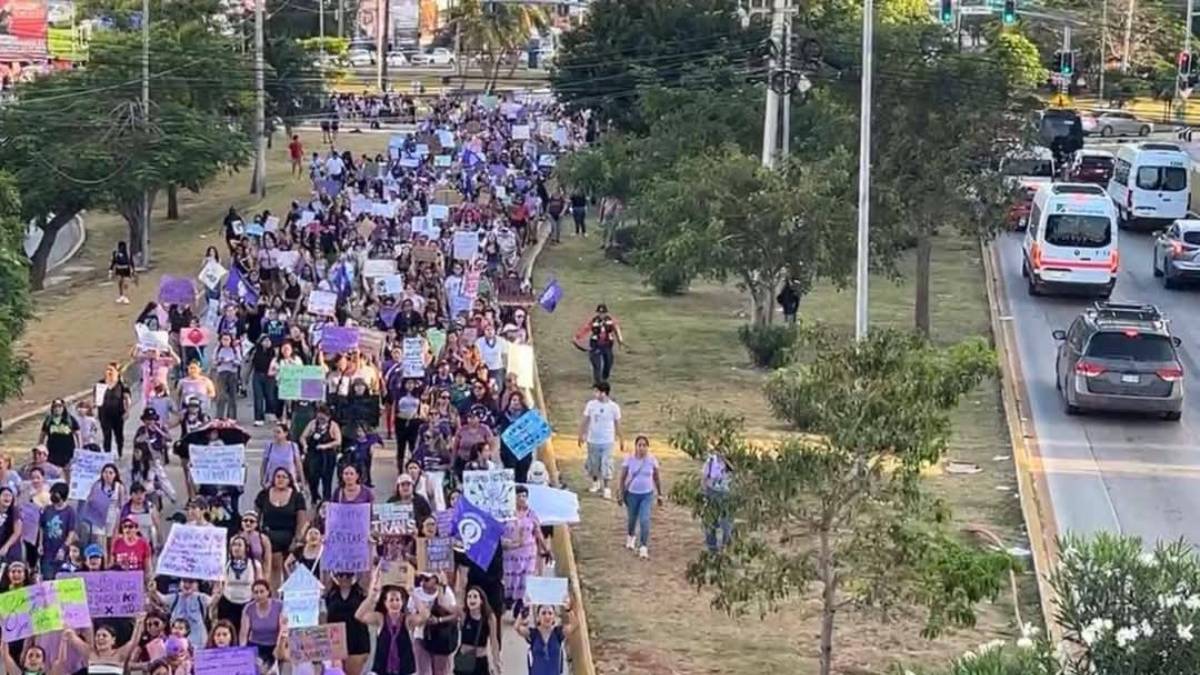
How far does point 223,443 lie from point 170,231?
136 ft

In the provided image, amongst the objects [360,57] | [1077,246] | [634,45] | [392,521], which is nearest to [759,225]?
[1077,246]

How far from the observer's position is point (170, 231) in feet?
189

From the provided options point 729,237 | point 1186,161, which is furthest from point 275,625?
point 1186,161

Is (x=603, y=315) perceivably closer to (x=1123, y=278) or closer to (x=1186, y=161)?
(x=1123, y=278)

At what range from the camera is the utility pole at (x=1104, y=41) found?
4016 inches

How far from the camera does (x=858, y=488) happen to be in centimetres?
1366

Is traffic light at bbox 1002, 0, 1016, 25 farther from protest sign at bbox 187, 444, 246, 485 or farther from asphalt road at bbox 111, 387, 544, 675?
protest sign at bbox 187, 444, 246, 485

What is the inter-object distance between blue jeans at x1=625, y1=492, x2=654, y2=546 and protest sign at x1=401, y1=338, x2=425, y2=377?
3.75 metres

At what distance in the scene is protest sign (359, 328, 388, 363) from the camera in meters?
23.3

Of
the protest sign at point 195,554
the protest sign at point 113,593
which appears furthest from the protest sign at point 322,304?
the protest sign at point 113,593

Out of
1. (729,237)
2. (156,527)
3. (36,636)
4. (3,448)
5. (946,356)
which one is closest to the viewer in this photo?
(36,636)

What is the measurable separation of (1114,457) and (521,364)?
23.6ft

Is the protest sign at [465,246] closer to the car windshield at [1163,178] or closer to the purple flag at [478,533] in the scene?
the purple flag at [478,533]

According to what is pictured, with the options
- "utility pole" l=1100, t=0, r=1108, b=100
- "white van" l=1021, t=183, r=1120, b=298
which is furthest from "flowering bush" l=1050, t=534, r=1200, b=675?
"utility pole" l=1100, t=0, r=1108, b=100
